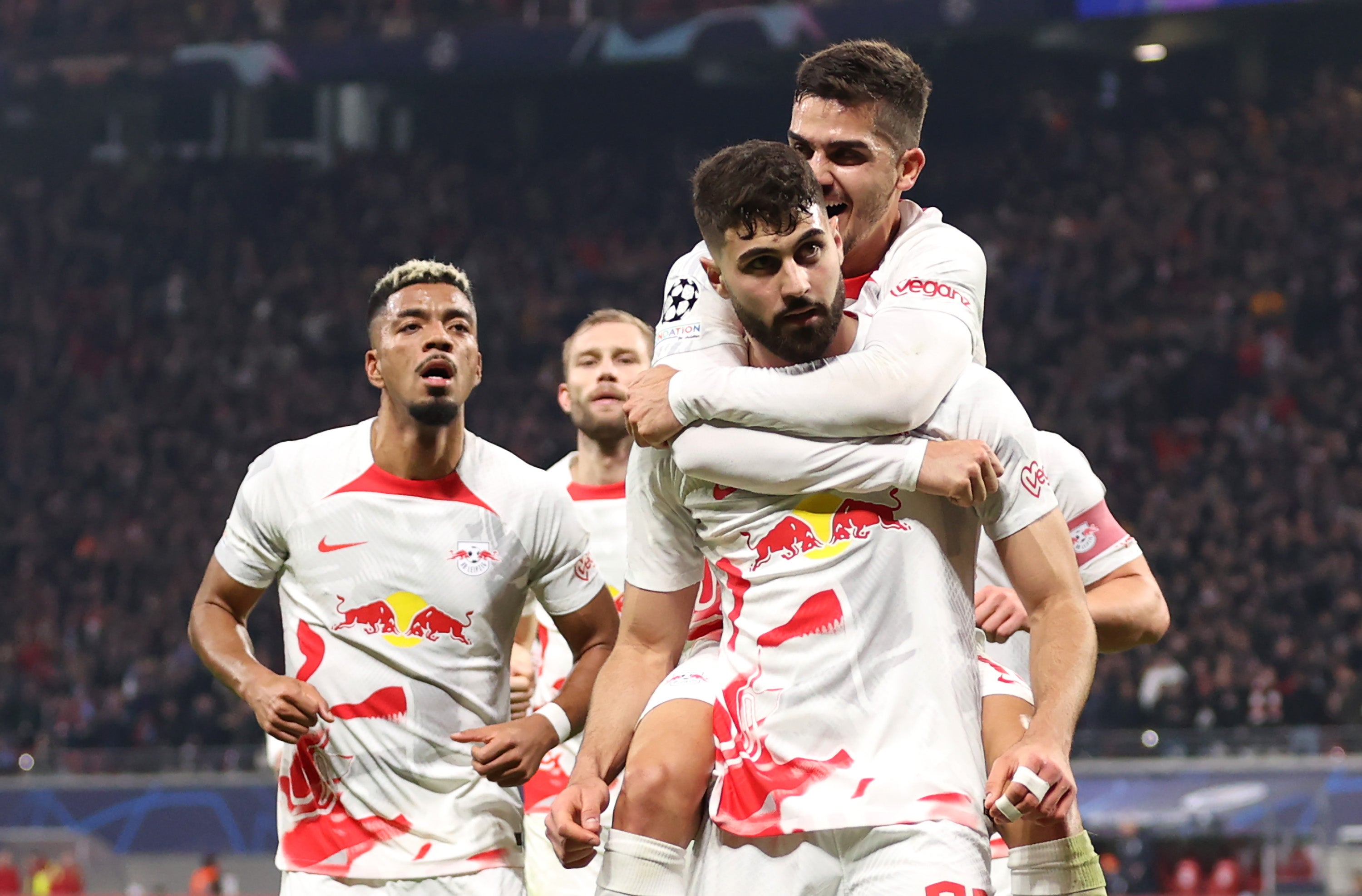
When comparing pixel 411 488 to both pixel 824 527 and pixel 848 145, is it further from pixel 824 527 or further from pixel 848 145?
pixel 824 527

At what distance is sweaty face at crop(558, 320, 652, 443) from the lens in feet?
20.0

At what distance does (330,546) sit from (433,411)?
48 cm

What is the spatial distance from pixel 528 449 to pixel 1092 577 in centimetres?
1644

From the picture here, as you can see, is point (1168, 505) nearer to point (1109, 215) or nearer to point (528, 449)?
point (1109, 215)

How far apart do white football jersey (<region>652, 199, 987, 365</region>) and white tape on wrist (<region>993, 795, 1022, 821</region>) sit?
100cm

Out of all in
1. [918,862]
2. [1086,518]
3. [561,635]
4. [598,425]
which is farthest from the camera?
[598,425]

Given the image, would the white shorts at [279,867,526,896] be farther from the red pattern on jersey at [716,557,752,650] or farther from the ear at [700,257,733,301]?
the ear at [700,257,733,301]

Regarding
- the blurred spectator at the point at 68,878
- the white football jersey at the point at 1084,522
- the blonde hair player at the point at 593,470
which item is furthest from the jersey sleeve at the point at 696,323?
the blurred spectator at the point at 68,878

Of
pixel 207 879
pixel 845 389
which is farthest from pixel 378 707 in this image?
pixel 207 879

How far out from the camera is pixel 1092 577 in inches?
160

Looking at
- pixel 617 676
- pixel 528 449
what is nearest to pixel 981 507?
pixel 617 676

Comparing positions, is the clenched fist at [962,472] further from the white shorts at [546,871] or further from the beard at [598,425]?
the beard at [598,425]

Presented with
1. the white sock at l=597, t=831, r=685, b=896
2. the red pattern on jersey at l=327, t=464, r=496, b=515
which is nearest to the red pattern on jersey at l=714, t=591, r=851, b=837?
the white sock at l=597, t=831, r=685, b=896

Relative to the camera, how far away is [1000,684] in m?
3.19
